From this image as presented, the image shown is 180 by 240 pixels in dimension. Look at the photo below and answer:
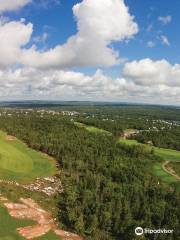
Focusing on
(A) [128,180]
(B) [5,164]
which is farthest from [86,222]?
(B) [5,164]

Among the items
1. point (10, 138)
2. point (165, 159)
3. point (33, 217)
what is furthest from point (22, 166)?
point (165, 159)

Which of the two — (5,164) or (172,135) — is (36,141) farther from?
(172,135)

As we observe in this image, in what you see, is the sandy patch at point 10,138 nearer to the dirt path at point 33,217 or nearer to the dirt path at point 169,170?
the dirt path at point 169,170

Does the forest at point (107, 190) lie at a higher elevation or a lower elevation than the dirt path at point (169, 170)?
higher

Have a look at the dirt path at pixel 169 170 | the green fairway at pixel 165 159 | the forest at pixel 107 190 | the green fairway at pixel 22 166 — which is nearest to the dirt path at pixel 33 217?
the forest at pixel 107 190

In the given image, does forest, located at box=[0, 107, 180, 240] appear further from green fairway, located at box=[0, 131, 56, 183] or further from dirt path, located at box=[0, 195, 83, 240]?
green fairway, located at box=[0, 131, 56, 183]

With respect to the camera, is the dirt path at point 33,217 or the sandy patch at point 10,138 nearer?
the dirt path at point 33,217

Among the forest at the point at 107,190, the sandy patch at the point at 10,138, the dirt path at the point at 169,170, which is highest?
the sandy patch at the point at 10,138
